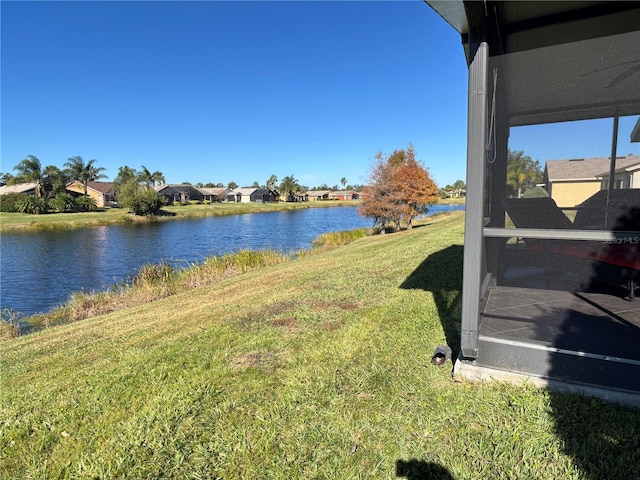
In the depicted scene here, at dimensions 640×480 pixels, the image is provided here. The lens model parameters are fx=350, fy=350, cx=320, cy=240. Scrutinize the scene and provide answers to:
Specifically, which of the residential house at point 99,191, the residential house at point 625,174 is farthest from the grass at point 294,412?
the residential house at point 99,191

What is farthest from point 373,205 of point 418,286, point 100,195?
point 100,195

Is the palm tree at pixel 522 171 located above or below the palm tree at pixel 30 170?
below

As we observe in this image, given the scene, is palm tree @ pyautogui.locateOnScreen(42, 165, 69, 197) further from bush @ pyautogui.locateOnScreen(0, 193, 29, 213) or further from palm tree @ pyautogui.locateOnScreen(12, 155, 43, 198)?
bush @ pyautogui.locateOnScreen(0, 193, 29, 213)

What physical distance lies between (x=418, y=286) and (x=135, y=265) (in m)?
14.0

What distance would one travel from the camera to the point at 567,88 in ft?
13.5

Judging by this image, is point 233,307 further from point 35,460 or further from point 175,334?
point 35,460

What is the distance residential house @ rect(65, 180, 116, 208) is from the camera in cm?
5378

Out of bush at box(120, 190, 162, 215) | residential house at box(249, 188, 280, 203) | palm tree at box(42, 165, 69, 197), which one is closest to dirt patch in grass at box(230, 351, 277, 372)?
bush at box(120, 190, 162, 215)

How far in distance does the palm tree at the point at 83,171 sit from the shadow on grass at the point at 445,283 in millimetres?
59274

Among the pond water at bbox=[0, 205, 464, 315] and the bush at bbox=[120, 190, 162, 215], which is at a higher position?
the bush at bbox=[120, 190, 162, 215]

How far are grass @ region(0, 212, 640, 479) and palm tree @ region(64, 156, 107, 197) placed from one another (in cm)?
5982

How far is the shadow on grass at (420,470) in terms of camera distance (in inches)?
72.5

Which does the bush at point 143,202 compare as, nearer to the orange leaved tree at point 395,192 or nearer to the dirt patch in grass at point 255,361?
the orange leaved tree at point 395,192

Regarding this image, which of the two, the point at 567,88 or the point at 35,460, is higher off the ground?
the point at 567,88
